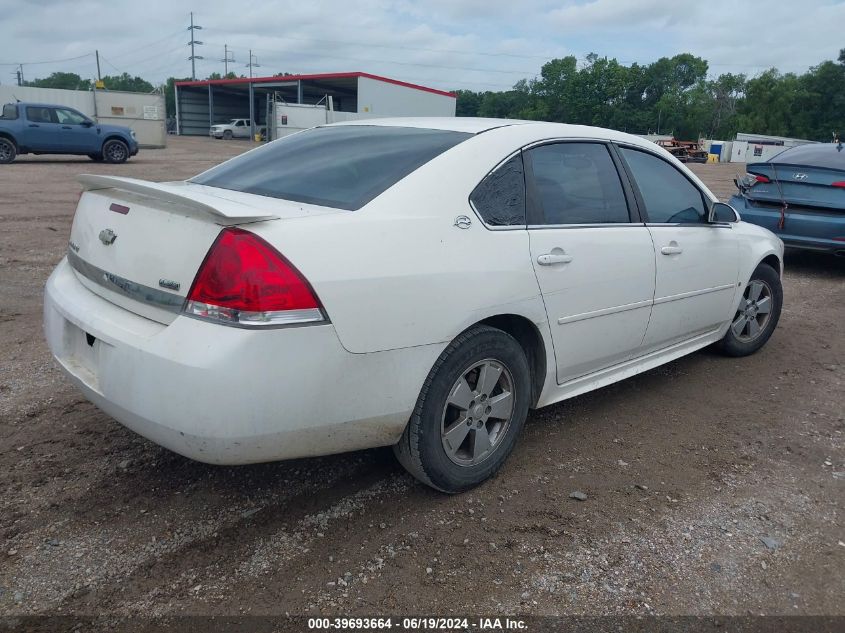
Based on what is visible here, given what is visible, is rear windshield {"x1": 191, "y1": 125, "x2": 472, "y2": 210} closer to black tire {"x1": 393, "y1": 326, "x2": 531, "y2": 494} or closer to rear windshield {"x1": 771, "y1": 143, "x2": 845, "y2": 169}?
black tire {"x1": 393, "y1": 326, "x2": 531, "y2": 494}

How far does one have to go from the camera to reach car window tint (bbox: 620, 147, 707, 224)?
3801 mm

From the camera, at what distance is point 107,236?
2676mm

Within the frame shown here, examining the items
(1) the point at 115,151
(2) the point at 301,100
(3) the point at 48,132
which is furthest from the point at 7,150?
(2) the point at 301,100

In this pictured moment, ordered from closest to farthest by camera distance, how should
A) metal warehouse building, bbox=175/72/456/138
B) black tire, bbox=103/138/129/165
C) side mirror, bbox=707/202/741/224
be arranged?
side mirror, bbox=707/202/741/224
black tire, bbox=103/138/129/165
metal warehouse building, bbox=175/72/456/138

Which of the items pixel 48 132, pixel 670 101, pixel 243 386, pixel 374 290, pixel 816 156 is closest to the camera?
pixel 243 386

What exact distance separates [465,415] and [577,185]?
1340 mm

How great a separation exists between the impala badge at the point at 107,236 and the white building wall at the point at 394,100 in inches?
1504

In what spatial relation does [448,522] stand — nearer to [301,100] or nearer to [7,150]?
[7,150]

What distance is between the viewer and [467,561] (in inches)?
99.3

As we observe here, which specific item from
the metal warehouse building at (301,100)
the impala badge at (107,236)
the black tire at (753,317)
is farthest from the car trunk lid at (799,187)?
the metal warehouse building at (301,100)

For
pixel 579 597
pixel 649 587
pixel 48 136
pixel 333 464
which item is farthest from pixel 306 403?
pixel 48 136

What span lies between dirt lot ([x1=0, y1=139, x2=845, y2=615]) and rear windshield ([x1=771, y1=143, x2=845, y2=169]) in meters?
4.80

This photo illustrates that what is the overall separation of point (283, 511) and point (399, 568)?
1.93 feet

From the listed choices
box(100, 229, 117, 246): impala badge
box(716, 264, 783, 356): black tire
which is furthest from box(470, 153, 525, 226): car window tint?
box(716, 264, 783, 356): black tire
